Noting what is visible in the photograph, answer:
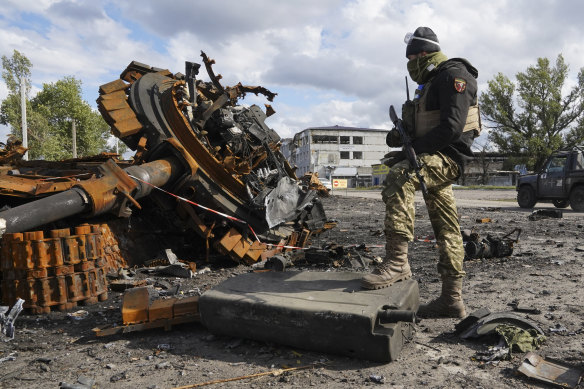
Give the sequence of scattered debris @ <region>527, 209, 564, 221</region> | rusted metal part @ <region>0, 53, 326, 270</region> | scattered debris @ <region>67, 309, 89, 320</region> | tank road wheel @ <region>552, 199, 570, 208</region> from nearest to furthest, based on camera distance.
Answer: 1. scattered debris @ <region>67, 309, 89, 320</region>
2. rusted metal part @ <region>0, 53, 326, 270</region>
3. scattered debris @ <region>527, 209, 564, 221</region>
4. tank road wheel @ <region>552, 199, 570, 208</region>

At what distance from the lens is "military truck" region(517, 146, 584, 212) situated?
14539mm

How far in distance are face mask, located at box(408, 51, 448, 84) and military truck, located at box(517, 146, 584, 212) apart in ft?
45.4

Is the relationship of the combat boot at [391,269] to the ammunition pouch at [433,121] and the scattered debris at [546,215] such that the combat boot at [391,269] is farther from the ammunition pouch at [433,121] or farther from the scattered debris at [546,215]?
the scattered debris at [546,215]

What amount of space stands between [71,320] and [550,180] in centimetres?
1652

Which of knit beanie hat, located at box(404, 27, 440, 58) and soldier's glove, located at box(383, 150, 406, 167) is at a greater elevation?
knit beanie hat, located at box(404, 27, 440, 58)

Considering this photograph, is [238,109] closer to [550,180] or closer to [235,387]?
[235,387]

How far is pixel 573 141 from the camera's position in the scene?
1556 inches

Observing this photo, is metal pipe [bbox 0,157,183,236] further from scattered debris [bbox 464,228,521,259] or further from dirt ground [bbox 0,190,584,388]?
scattered debris [bbox 464,228,521,259]

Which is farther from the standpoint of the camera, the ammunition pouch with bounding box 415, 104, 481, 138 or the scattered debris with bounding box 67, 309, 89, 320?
the scattered debris with bounding box 67, 309, 89, 320

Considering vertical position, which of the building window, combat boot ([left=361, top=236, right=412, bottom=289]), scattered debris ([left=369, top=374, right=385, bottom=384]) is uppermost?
the building window

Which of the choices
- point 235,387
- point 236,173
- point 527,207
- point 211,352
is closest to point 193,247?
point 236,173

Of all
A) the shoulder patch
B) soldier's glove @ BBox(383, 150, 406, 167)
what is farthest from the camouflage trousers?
the shoulder patch

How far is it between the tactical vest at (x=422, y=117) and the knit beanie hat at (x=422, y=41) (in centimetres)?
31

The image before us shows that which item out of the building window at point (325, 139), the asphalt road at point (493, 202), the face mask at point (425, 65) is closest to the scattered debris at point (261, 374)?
the face mask at point (425, 65)
